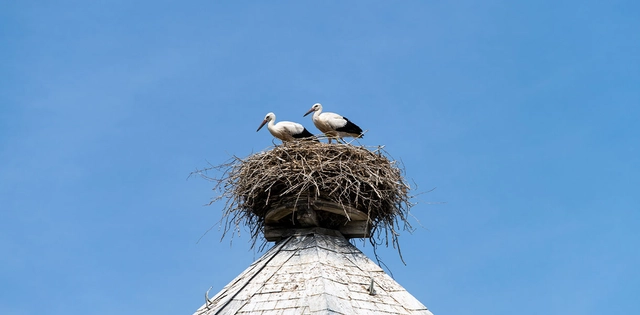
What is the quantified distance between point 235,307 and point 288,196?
6.28ft

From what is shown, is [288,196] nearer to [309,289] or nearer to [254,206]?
[254,206]

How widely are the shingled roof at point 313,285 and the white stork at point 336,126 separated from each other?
105 inches

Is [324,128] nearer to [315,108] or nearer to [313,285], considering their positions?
[315,108]

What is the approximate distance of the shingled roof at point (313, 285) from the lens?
1028cm

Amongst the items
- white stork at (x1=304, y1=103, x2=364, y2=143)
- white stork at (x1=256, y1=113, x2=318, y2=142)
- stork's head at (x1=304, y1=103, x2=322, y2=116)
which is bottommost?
white stork at (x1=256, y1=113, x2=318, y2=142)

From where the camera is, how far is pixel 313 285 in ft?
34.6

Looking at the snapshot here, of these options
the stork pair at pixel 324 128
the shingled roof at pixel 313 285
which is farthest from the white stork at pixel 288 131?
the shingled roof at pixel 313 285

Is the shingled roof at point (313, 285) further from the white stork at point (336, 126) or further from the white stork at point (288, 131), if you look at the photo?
the white stork at point (336, 126)

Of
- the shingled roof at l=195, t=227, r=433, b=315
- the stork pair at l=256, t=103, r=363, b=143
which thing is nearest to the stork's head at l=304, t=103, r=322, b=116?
the stork pair at l=256, t=103, r=363, b=143

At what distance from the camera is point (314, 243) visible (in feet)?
38.4

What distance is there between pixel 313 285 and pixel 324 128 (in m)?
4.42

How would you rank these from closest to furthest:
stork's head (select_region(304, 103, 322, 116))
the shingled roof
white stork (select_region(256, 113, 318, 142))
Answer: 1. the shingled roof
2. white stork (select_region(256, 113, 318, 142))
3. stork's head (select_region(304, 103, 322, 116))

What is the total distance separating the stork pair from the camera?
14.3 metres

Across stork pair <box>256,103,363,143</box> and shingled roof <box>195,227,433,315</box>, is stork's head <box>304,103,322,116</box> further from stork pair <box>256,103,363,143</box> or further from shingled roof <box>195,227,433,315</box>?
shingled roof <box>195,227,433,315</box>
